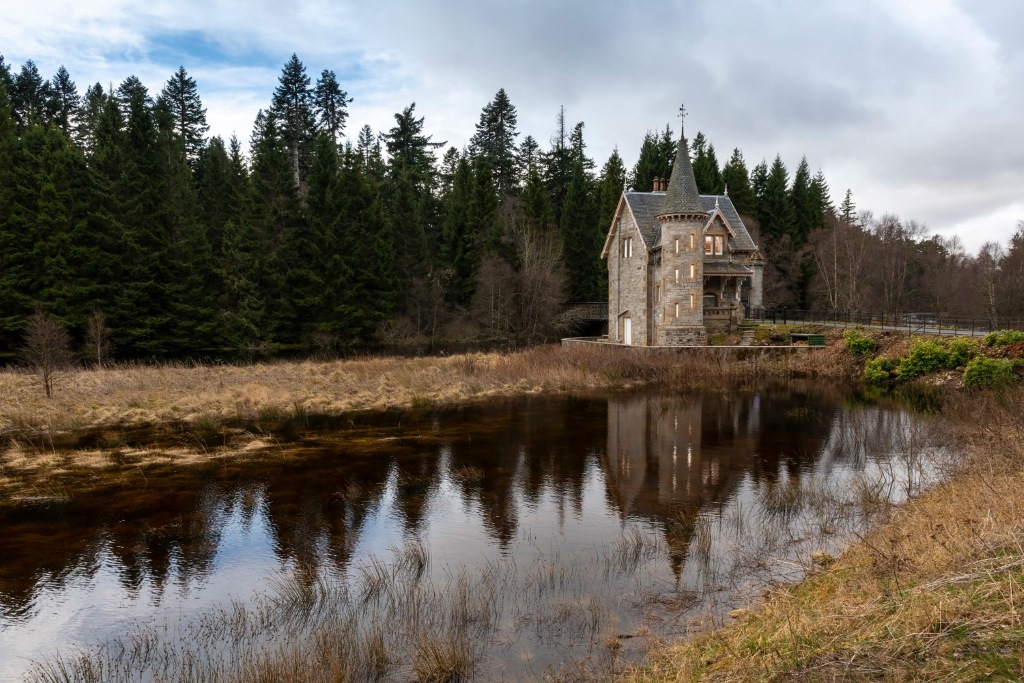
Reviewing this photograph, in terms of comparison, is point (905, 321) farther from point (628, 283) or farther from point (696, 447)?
point (696, 447)

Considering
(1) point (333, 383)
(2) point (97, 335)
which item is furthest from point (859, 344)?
(2) point (97, 335)

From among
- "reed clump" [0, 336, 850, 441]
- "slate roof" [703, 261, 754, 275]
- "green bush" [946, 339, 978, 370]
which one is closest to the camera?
"reed clump" [0, 336, 850, 441]

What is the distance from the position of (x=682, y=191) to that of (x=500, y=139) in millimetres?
43320

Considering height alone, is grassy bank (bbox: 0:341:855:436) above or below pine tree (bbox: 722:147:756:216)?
below

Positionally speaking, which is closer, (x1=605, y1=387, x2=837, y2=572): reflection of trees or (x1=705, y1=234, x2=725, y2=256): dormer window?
(x1=605, y1=387, x2=837, y2=572): reflection of trees

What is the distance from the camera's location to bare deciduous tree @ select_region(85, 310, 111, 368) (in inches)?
1262

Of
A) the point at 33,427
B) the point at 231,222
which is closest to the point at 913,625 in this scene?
the point at 33,427

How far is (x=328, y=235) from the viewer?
47219 mm

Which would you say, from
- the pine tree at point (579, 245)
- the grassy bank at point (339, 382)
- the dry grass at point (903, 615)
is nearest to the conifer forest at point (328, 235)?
the pine tree at point (579, 245)

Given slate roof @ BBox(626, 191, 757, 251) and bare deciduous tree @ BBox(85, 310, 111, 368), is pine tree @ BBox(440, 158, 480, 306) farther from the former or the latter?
bare deciduous tree @ BBox(85, 310, 111, 368)

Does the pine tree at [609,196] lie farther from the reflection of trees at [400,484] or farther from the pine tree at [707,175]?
the reflection of trees at [400,484]

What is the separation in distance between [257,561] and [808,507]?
10.5m

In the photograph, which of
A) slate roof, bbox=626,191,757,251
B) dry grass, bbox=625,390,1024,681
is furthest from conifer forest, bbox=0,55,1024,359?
dry grass, bbox=625,390,1024,681

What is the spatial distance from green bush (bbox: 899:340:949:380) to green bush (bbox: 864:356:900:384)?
0.77 meters
